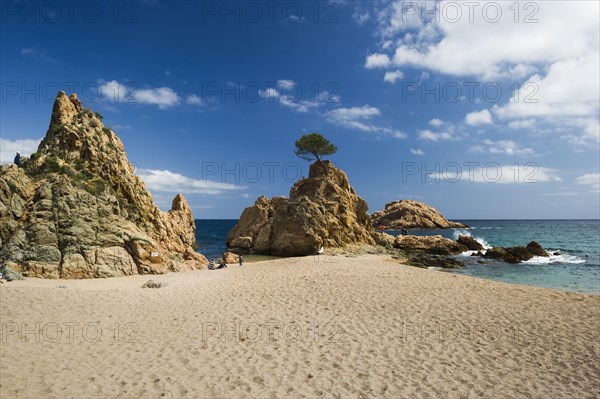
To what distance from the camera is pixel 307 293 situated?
18.1 meters

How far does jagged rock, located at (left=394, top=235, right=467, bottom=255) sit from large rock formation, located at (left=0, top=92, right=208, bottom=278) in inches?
1446

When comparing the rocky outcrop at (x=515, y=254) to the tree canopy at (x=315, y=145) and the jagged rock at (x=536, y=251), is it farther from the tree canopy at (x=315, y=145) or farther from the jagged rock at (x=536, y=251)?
the tree canopy at (x=315, y=145)

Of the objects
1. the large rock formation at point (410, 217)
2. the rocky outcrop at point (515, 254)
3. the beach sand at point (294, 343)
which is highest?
the large rock formation at point (410, 217)

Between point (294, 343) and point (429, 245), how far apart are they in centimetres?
4785

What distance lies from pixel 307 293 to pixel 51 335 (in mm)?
11715

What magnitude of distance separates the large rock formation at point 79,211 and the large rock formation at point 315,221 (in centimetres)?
1508

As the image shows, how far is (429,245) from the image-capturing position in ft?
174

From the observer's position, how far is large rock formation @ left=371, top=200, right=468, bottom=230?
117500 mm

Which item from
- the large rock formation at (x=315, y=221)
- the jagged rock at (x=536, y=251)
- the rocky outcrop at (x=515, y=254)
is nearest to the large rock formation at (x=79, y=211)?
the large rock formation at (x=315, y=221)

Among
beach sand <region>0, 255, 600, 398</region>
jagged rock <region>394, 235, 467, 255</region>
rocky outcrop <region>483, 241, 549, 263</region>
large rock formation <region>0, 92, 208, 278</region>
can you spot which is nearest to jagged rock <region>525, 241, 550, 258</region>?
Result: rocky outcrop <region>483, 241, 549, 263</region>

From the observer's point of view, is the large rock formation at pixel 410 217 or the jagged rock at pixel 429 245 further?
the large rock formation at pixel 410 217

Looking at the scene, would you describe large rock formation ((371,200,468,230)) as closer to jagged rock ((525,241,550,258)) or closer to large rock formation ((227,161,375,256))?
jagged rock ((525,241,550,258))

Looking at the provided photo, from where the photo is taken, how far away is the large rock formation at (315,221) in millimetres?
42094

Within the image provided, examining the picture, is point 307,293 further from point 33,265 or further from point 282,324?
point 33,265
